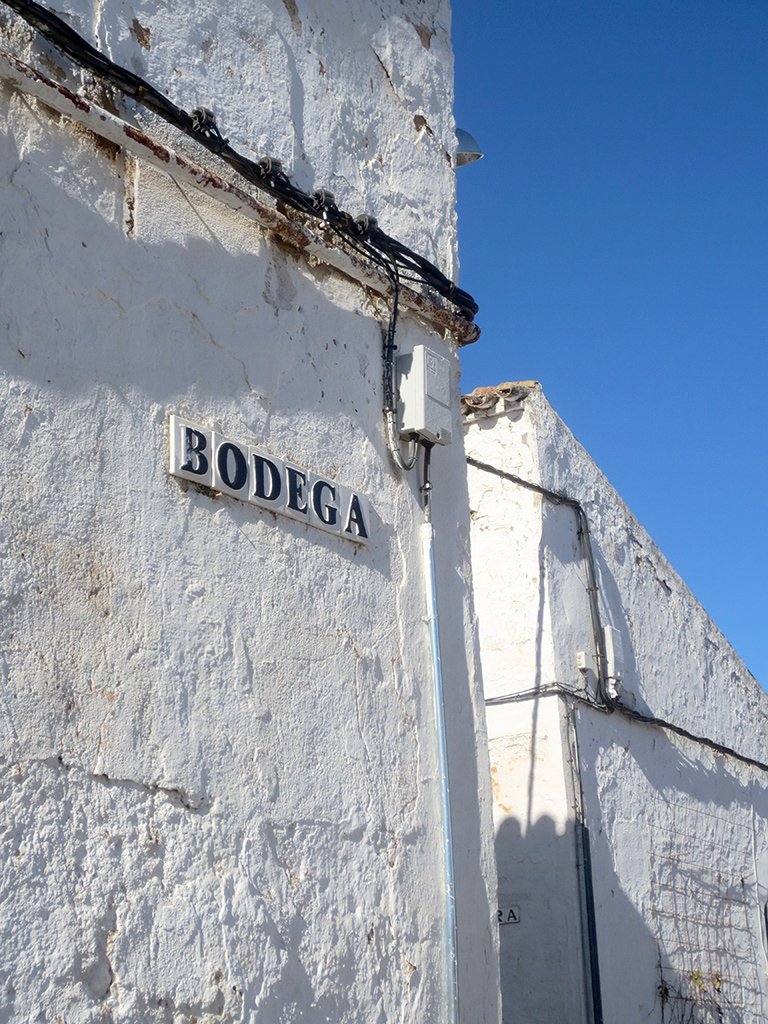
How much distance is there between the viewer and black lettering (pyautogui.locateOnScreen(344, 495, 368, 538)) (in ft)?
12.8

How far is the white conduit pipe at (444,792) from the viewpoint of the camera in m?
3.71

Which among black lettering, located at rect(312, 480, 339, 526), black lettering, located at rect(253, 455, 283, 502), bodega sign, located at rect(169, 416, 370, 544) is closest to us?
bodega sign, located at rect(169, 416, 370, 544)

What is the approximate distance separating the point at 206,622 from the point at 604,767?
386 centimetres

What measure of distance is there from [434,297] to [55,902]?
9.60 feet

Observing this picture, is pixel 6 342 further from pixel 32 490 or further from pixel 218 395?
pixel 218 395

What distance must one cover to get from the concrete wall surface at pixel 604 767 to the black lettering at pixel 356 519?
107 inches

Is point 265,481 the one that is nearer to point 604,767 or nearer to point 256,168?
point 256,168

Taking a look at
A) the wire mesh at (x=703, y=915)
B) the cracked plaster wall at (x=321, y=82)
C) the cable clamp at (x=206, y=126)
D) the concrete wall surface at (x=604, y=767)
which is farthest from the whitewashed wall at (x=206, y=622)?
the wire mesh at (x=703, y=915)

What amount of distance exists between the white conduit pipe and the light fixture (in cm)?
271

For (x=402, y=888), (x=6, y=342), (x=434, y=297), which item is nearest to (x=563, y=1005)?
(x=402, y=888)

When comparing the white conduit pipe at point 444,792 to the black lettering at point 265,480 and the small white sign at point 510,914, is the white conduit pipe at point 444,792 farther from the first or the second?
the small white sign at point 510,914

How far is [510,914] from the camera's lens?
608cm

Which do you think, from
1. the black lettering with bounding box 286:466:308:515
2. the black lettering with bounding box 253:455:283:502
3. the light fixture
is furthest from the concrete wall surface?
the black lettering with bounding box 253:455:283:502

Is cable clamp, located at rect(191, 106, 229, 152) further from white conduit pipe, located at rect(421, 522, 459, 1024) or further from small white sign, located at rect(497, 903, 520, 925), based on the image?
small white sign, located at rect(497, 903, 520, 925)
